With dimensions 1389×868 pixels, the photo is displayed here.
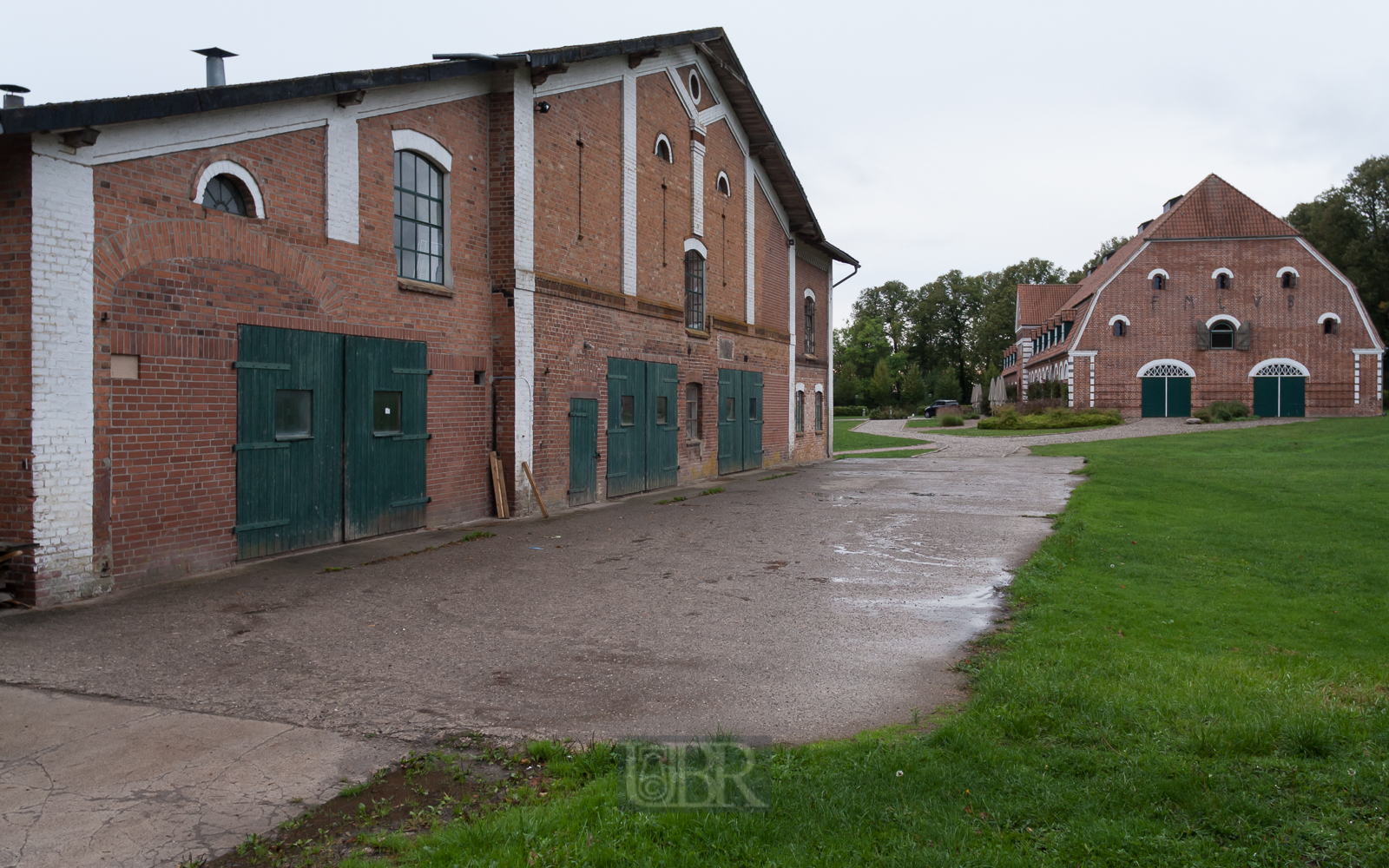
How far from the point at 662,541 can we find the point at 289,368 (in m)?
4.77

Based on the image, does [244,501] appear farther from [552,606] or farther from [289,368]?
[552,606]

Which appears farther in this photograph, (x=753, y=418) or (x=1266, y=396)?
(x=1266, y=396)

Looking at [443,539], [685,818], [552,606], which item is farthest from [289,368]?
[685,818]

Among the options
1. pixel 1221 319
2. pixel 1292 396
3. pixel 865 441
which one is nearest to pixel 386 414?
pixel 865 441

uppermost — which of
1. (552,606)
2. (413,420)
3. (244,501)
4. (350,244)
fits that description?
(350,244)

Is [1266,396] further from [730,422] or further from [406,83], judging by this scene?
[406,83]

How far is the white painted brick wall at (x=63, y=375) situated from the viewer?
7555 mm

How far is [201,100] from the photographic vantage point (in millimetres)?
8492

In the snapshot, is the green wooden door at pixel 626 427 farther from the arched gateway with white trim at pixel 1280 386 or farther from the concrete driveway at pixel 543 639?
the arched gateway with white trim at pixel 1280 386

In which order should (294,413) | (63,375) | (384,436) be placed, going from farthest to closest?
(384,436)
(294,413)
(63,375)

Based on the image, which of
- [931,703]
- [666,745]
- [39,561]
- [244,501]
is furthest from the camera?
[244,501]

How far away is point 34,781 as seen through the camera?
394 cm

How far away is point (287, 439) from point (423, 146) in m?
4.50

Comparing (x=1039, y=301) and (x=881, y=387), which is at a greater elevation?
(x=1039, y=301)
